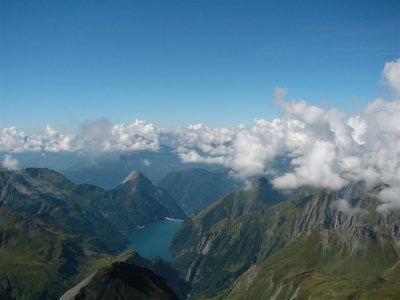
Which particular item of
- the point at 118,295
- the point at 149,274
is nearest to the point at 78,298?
the point at 118,295

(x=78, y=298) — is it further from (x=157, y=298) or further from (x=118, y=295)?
(x=157, y=298)

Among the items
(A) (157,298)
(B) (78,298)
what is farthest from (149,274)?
(B) (78,298)

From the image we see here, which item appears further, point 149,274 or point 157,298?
point 149,274

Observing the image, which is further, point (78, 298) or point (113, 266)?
point (113, 266)

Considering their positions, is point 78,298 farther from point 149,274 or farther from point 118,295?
point 149,274

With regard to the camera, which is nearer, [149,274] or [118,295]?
[118,295]
